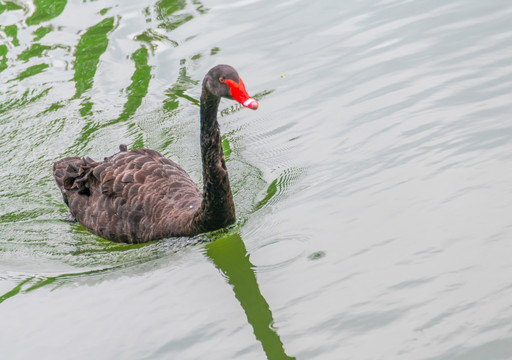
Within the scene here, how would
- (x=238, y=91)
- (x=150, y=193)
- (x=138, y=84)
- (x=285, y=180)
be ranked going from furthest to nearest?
(x=138, y=84) → (x=285, y=180) → (x=150, y=193) → (x=238, y=91)

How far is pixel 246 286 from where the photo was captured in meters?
5.23

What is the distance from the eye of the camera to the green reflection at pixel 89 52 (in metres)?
9.39

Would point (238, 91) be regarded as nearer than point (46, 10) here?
Yes

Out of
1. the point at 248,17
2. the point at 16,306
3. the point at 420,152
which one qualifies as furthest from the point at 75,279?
the point at 248,17

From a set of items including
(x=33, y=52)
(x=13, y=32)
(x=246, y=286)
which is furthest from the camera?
(x=13, y=32)

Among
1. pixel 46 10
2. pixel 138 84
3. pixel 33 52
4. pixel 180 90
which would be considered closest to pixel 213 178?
pixel 180 90

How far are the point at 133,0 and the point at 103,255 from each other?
591cm

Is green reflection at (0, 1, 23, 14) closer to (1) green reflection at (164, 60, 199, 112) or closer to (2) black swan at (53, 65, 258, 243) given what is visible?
(1) green reflection at (164, 60, 199, 112)

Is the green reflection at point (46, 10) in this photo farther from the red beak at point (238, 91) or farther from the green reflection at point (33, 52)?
the red beak at point (238, 91)

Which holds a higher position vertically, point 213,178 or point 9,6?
point 9,6

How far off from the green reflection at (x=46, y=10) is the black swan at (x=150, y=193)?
191 inches

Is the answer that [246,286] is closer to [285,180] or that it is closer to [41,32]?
[285,180]

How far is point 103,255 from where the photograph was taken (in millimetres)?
6227

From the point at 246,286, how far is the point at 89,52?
18.9ft
